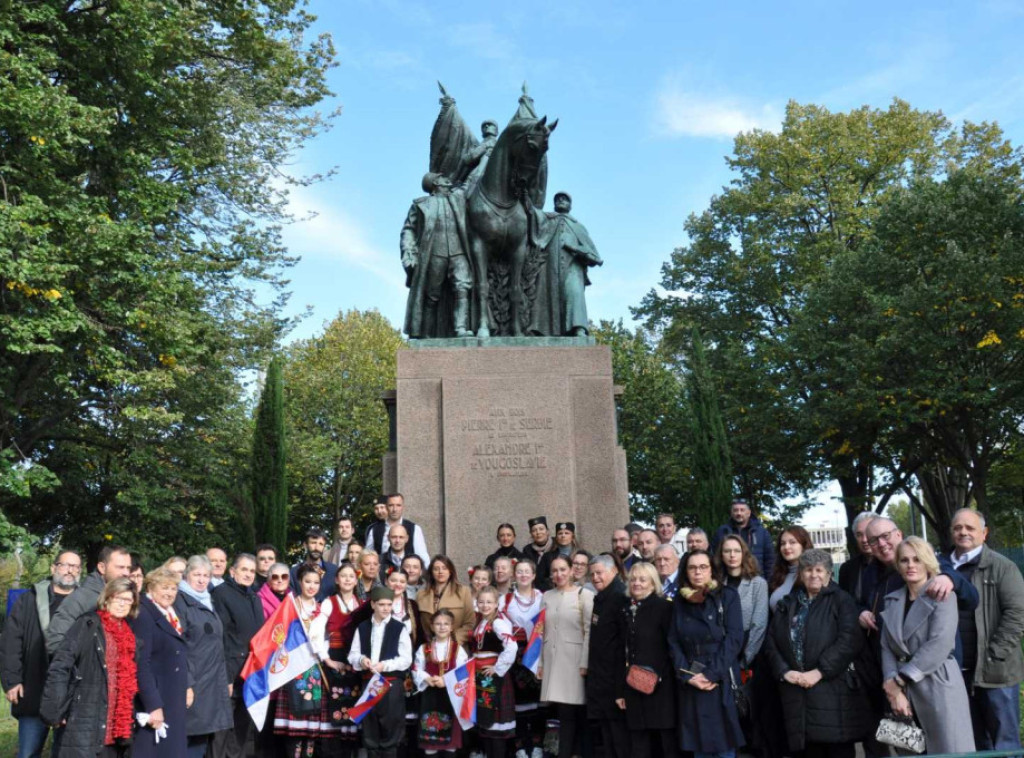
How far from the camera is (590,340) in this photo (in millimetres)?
11266

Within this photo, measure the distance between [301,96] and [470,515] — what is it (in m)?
14.2

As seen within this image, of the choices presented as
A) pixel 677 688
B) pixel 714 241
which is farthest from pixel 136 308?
pixel 714 241

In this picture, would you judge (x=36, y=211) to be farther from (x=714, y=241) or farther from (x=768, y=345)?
(x=714, y=241)

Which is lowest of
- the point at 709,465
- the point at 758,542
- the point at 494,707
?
the point at 494,707

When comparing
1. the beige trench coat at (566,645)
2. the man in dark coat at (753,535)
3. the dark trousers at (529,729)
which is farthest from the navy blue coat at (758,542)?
the dark trousers at (529,729)

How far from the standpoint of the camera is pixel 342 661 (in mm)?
7137

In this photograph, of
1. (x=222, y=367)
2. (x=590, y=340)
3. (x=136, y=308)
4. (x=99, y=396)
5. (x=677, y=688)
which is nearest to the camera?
(x=677, y=688)

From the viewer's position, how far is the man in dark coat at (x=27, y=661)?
677 cm

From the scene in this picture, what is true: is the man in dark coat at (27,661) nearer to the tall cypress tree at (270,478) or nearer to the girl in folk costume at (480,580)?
the girl in folk costume at (480,580)

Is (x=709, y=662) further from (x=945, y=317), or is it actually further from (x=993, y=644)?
(x=945, y=317)

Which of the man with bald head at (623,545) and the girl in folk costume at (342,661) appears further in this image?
the man with bald head at (623,545)


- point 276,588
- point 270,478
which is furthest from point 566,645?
point 270,478

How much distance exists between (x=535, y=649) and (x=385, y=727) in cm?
125

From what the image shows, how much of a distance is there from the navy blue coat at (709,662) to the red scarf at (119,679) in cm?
330
